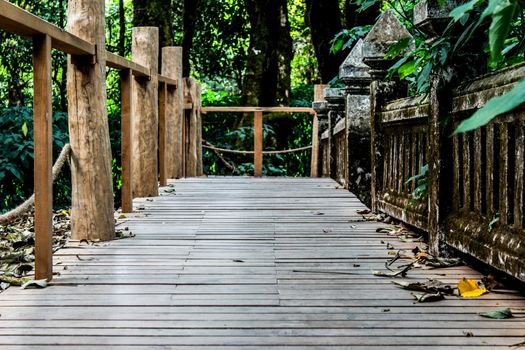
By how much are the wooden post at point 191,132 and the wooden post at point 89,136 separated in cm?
609

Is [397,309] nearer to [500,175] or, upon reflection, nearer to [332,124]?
[500,175]

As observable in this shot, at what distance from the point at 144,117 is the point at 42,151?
354 cm

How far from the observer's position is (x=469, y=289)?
2887 mm

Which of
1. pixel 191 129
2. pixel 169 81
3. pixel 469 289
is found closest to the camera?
pixel 469 289

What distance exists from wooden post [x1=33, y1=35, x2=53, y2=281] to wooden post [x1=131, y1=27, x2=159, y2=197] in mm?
3426

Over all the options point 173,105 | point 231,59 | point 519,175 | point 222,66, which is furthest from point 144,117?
point 222,66

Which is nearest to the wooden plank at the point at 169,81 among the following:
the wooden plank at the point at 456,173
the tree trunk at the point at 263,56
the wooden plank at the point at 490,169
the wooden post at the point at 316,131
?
the wooden post at the point at 316,131

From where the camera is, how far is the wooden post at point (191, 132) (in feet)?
34.3

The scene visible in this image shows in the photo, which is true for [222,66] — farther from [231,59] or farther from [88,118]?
[88,118]

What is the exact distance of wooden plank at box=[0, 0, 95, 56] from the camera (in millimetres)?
2691

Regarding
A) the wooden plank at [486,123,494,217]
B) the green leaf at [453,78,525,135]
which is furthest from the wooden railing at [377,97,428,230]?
the green leaf at [453,78,525,135]

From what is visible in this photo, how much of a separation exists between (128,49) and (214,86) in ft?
Result: 14.5

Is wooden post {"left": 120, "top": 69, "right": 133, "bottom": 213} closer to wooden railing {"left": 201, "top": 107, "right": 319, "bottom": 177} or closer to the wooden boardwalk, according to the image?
the wooden boardwalk

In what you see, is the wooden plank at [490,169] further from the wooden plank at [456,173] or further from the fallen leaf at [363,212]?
the fallen leaf at [363,212]
